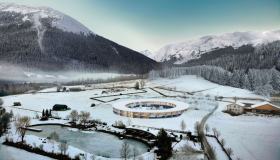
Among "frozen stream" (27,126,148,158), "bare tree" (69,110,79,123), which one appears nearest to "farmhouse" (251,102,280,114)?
"frozen stream" (27,126,148,158)

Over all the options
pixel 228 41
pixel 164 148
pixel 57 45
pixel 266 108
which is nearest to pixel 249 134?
pixel 164 148

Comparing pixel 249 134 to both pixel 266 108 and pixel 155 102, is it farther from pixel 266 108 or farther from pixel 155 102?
pixel 155 102

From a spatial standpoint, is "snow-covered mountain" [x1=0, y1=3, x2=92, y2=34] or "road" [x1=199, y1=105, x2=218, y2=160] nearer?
"snow-covered mountain" [x1=0, y1=3, x2=92, y2=34]

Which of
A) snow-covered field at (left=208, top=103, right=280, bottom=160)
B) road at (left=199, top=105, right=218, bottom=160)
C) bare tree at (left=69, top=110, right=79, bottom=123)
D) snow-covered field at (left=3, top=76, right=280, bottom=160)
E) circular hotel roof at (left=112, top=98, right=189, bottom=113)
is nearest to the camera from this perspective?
snow-covered field at (left=208, top=103, right=280, bottom=160)

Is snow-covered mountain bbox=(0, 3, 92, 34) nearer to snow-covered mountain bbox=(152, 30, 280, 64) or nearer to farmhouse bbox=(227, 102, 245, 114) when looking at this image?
snow-covered mountain bbox=(152, 30, 280, 64)

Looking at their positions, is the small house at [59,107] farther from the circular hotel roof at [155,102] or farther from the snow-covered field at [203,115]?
the circular hotel roof at [155,102]

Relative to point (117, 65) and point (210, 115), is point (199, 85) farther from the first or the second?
point (210, 115)

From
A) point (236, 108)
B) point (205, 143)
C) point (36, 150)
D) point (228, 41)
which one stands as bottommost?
point (205, 143)
